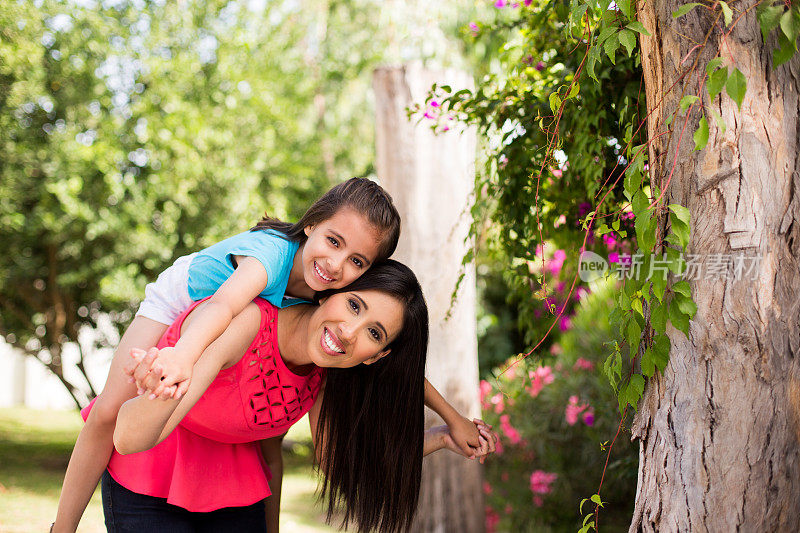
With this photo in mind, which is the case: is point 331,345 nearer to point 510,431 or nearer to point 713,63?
point 713,63

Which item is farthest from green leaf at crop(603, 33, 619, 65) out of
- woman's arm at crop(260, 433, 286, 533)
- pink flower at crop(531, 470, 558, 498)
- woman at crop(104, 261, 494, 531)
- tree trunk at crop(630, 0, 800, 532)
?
pink flower at crop(531, 470, 558, 498)

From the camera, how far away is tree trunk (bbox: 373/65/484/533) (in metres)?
3.75

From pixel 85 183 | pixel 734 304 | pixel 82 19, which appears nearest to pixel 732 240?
pixel 734 304

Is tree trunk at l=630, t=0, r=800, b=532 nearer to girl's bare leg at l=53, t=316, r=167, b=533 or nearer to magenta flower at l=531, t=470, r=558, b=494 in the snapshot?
girl's bare leg at l=53, t=316, r=167, b=533

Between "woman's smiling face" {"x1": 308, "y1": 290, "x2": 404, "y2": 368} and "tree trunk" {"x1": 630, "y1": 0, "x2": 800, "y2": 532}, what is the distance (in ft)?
2.61

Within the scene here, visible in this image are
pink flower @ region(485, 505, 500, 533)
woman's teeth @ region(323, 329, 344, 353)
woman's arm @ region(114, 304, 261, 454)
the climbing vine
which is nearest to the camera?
the climbing vine

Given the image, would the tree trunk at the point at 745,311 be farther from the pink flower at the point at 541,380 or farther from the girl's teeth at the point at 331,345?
the pink flower at the point at 541,380

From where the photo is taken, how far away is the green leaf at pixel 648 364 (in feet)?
5.00

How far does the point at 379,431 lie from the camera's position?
2.21m

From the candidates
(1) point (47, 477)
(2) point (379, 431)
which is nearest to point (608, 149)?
(2) point (379, 431)

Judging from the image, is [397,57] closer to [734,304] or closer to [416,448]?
[416,448]

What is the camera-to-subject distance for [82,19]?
5.17m

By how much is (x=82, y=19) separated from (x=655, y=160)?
186 inches

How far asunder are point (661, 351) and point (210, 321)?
99 cm
